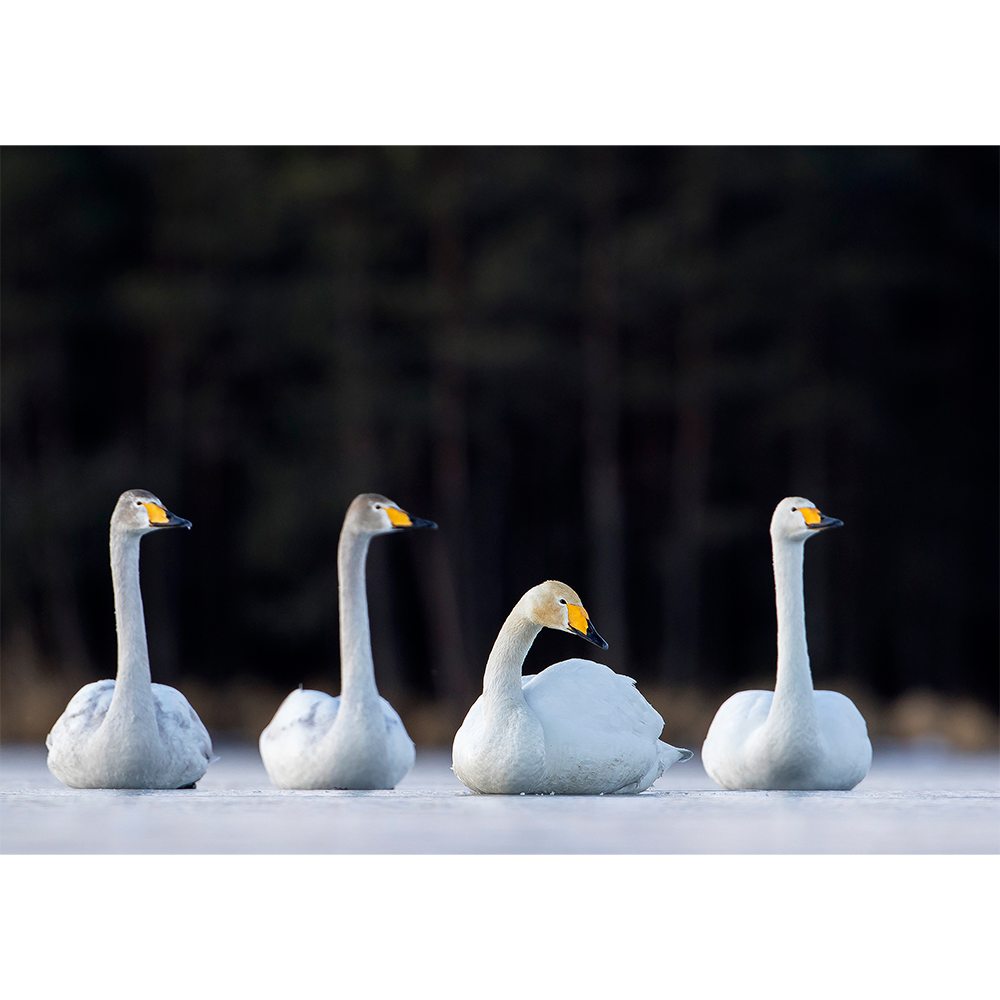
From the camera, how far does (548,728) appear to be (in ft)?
19.6

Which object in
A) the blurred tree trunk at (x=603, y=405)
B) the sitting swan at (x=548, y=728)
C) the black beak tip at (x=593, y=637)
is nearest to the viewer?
the black beak tip at (x=593, y=637)

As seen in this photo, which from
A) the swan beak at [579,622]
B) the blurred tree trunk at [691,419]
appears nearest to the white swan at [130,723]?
the swan beak at [579,622]

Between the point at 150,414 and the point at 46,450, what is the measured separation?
1168 mm

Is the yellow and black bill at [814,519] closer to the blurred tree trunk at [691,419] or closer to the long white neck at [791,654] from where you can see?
the long white neck at [791,654]

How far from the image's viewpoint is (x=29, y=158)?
16.5 m

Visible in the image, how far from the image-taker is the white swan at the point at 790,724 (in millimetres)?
6492

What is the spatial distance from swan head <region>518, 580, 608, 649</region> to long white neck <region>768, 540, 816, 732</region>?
1.02 m

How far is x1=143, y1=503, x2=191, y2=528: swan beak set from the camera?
6.53 metres

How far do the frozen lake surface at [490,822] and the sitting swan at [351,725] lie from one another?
0.62ft

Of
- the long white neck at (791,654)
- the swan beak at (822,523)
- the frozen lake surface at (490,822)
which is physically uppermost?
the swan beak at (822,523)

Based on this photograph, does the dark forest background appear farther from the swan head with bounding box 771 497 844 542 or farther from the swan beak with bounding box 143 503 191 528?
the swan beak with bounding box 143 503 191 528

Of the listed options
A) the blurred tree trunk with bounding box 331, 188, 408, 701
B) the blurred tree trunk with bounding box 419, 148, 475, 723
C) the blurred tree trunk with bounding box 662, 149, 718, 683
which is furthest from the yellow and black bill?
the blurred tree trunk with bounding box 331, 188, 408, 701

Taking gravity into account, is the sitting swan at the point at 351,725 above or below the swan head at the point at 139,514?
below

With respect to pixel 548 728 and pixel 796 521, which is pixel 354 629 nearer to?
pixel 548 728
